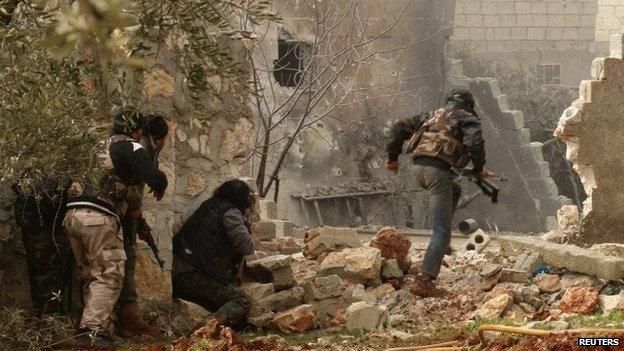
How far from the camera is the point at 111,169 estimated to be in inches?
330

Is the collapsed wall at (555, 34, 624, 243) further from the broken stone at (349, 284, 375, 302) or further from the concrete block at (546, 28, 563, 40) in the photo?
the concrete block at (546, 28, 563, 40)

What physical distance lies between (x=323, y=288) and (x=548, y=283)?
1.74m

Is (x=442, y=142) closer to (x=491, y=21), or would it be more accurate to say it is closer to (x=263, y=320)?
(x=263, y=320)

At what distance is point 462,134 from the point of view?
10062mm

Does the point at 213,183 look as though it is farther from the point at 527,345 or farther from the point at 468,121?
the point at 527,345

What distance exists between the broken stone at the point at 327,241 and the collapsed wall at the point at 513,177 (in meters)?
13.4

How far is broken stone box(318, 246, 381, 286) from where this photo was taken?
10.5 meters

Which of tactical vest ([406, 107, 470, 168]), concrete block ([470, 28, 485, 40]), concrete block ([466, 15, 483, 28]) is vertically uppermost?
concrete block ([466, 15, 483, 28])

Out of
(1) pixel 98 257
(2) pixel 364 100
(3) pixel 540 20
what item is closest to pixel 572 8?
(3) pixel 540 20

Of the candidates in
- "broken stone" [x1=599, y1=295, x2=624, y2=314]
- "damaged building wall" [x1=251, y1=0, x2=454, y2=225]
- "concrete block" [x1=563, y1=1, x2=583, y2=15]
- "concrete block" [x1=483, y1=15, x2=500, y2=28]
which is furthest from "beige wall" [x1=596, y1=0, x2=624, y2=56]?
"broken stone" [x1=599, y1=295, x2=624, y2=314]

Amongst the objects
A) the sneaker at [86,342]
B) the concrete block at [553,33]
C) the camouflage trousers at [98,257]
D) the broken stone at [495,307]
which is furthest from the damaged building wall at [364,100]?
the sneaker at [86,342]

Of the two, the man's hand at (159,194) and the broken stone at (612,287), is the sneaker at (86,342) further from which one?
the broken stone at (612,287)

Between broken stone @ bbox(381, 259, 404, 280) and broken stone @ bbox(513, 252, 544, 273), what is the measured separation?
96 centimetres

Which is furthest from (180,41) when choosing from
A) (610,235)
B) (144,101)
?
(610,235)
